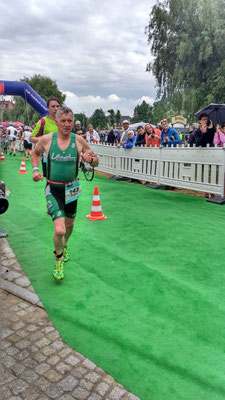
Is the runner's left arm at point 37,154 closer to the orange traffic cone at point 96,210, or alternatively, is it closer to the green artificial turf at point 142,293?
the green artificial turf at point 142,293

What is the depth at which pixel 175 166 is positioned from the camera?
372 inches

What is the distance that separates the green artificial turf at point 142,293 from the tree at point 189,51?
760 inches

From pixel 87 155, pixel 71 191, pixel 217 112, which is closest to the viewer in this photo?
pixel 87 155

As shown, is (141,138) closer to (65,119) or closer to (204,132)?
(204,132)

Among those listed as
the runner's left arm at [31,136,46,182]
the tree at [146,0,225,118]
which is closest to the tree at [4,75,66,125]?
the tree at [146,0,225,118]

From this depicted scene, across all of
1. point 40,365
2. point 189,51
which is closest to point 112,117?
point 189,51

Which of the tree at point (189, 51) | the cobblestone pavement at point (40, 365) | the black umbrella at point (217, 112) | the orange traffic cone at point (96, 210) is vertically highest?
the tree at point (189, 51)

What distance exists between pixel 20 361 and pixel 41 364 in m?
0.17

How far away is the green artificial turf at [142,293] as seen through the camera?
252 cm

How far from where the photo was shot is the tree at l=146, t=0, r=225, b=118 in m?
22.4

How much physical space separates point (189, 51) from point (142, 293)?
77.2 ft

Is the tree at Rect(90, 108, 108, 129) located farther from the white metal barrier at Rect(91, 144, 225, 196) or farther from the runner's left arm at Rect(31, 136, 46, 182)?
the runner's left arm at Rect(31, 136, 46, 182)

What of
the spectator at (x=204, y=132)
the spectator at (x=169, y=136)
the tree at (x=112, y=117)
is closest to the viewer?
the spectator at (x=204, y=132)

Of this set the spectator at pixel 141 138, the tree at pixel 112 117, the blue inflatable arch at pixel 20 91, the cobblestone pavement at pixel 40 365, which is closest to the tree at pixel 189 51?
the blue inflatable arch at pixel 20 91
